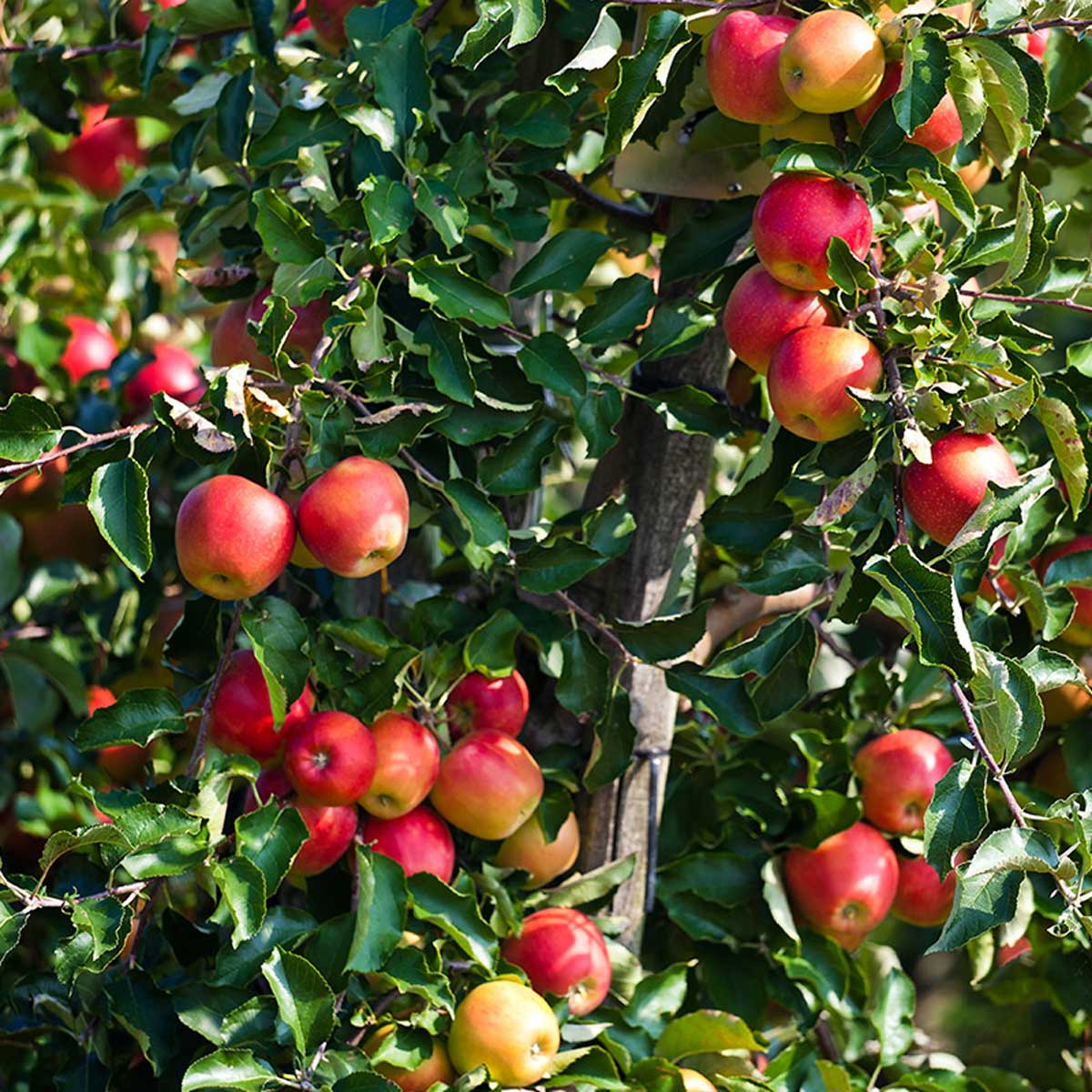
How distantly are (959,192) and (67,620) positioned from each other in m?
1.16

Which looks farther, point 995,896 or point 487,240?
point 487,240

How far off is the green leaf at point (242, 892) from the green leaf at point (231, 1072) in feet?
0.23

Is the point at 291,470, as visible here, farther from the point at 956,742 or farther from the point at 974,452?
the point at 956,742

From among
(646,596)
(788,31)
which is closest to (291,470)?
(646,596)

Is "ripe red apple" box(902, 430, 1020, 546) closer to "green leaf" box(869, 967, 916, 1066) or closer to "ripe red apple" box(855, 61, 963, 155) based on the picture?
"ripe red apple" box(855, 61, 963, 155)

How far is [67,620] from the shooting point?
1.75m

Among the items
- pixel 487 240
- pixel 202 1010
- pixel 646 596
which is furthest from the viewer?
pixel 646 596

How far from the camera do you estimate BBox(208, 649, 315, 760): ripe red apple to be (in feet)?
3.52

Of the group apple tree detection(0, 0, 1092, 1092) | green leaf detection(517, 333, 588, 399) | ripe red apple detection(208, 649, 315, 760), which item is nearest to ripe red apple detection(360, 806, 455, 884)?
apple tree detection(0, 0, 1092, 1092)

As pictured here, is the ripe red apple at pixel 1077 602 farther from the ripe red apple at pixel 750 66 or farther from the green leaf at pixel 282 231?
the green leaf at pixel 282 231

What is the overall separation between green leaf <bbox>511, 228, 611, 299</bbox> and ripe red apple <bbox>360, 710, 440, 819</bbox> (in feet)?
1.15

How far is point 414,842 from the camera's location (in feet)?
3.72

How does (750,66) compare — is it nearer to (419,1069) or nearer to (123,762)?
(419,1069)

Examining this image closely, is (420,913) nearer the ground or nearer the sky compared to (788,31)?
nearer the ground
